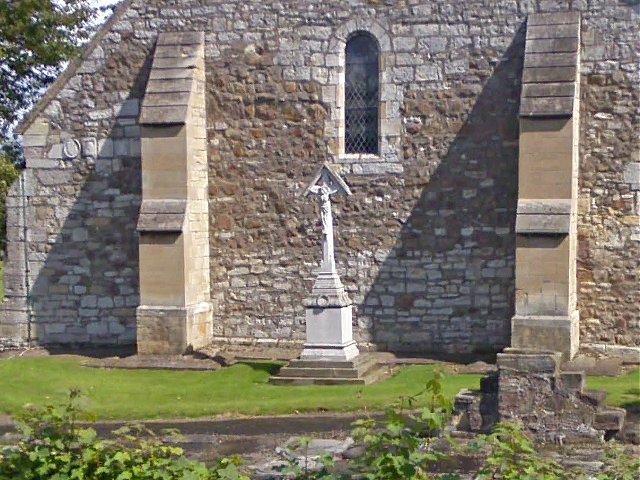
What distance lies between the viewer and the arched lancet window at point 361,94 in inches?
732

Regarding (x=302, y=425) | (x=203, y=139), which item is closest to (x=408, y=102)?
(x=203, y=139)

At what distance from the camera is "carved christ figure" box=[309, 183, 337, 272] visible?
635 inches

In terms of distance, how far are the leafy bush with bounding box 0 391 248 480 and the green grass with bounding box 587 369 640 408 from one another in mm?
6950

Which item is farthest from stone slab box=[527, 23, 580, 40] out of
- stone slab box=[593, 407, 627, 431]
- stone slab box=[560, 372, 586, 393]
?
stone slab box=[593, 407, 627, 431]

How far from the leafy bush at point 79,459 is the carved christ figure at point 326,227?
325 inches

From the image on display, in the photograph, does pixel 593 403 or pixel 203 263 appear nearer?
pixel 593 403

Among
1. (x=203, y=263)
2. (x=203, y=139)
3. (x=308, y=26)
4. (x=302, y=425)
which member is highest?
(x=308, y=26)

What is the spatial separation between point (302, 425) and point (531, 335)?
201 inches

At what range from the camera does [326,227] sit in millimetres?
16344

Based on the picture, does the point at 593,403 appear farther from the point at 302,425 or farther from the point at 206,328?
the point at 206,328

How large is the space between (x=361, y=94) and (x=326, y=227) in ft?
10.6

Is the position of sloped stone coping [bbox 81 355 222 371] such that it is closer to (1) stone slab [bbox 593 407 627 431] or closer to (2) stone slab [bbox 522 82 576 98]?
(2) stone slab [bbox 522 82 576 98]

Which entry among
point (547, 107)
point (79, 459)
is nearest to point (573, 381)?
point (79, 459)

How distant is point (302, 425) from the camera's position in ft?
42.5
